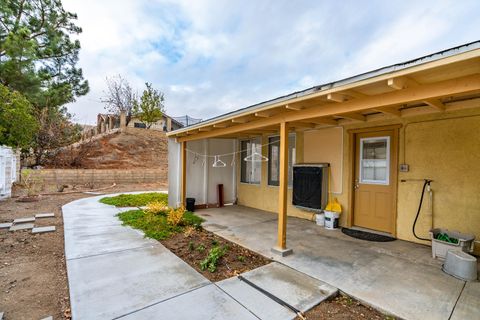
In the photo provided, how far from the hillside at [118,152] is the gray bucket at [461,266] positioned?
14847mm

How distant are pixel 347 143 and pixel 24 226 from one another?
6888 millimetres

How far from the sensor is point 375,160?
4.75 meters

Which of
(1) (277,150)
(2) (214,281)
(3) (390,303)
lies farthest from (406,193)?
(2) (214,281)

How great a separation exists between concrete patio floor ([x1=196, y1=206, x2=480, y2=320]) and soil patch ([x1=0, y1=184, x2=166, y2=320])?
251 centimetres

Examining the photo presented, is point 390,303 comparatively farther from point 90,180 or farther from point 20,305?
point 90,180

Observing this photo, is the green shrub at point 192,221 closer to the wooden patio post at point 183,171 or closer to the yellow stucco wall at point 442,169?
the wooden patio post at point 183,171

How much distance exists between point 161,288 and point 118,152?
14.5 meters

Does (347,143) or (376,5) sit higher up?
(376,5)

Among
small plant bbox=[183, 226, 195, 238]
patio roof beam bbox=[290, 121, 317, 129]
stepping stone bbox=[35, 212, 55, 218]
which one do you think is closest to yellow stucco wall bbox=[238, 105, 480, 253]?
patio roof beam bbox=[290, 121, 317, 129]

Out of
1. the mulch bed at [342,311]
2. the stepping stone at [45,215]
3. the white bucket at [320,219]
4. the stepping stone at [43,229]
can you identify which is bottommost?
the mulch bed at [342,311]

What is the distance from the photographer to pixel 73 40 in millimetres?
12250

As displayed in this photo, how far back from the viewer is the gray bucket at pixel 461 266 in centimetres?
279

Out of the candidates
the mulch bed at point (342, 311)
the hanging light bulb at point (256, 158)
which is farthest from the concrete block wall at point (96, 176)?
the mulch bed at point (342, 311)

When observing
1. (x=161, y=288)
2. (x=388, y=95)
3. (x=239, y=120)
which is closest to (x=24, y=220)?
(x=161, y=288)
